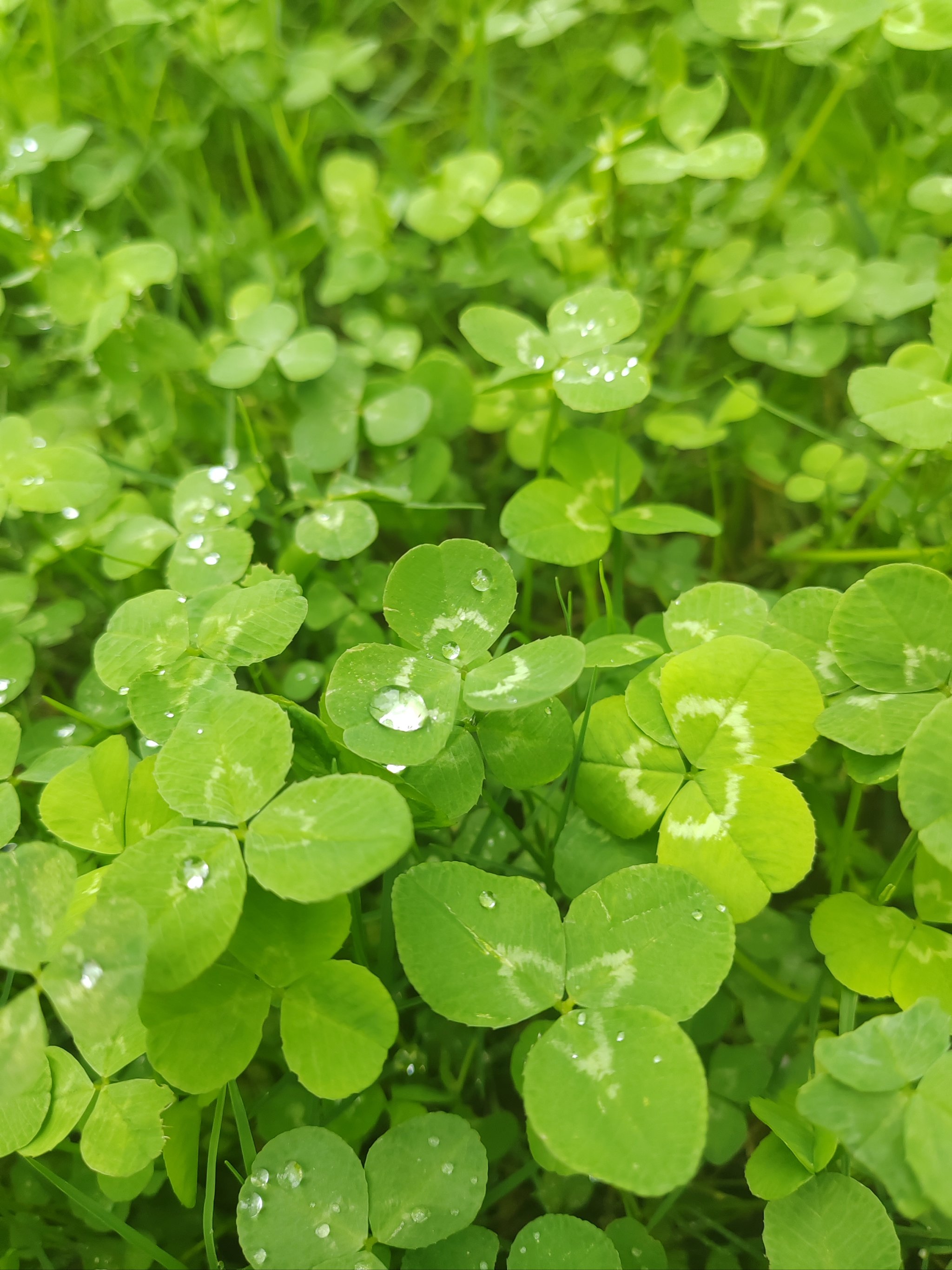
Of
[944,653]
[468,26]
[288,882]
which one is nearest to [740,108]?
[468,26]

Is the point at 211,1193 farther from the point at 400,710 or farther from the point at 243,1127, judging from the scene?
the point at 400,710

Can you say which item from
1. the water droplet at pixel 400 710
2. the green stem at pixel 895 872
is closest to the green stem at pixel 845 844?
the green stem at pixel 895 872

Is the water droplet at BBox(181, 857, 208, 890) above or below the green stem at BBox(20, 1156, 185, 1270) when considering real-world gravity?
above

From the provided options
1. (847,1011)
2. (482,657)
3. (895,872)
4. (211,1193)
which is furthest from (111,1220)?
(895,872)

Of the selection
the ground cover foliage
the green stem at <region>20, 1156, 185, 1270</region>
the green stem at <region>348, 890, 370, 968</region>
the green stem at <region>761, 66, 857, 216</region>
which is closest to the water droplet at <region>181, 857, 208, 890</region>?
the ground cover foliage

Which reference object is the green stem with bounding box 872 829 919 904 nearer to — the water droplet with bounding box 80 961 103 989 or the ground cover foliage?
the ground cover foliage

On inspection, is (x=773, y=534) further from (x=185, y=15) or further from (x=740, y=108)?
(x=185, y=15)
